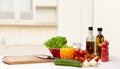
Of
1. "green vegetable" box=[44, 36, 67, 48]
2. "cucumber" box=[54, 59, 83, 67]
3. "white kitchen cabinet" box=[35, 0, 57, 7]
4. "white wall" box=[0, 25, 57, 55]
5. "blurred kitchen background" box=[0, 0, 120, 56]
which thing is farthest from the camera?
"white wall" box=[0, 25, 57, 55]

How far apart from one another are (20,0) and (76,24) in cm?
91

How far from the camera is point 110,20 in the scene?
2.86 meters

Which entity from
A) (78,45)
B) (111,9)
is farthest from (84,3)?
(78,45)

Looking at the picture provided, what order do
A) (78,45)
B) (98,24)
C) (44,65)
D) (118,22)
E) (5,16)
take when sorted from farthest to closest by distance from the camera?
(5,16) → (98,24) → (118,22) → (78,45) → (44,65)

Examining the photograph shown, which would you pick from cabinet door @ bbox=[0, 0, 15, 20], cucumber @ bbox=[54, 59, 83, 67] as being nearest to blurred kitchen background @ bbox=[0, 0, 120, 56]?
cabinet door @ bbox=[0, 0, 15, 20]

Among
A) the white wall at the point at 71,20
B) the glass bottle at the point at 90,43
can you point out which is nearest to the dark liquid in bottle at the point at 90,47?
the glass bottle at the point at 90,43

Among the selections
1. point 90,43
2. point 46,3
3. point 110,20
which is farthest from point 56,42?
point 46,3

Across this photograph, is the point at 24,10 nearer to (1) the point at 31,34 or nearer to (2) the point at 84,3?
(1) the point at 31,34

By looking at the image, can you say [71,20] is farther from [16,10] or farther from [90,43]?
[90,43]

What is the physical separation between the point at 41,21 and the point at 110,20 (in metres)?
1.30

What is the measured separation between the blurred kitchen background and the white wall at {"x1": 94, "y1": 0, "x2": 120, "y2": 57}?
0.04ft

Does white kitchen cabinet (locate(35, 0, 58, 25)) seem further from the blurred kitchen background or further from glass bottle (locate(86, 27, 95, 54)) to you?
glass bottle (locate(86, 27, 95, 54))

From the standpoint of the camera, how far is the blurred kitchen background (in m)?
3.46

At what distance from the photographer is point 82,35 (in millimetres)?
3512
